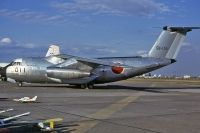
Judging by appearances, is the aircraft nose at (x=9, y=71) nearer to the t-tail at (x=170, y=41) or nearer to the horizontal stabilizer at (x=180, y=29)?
the t-tail at (x=170, y=41)

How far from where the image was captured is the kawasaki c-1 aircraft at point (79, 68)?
3500 centimetres

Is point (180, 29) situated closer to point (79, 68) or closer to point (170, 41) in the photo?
point (170, 41)

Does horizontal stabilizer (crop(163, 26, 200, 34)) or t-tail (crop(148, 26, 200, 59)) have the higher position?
horizontal stabilizer (crop(163, 26, 200, 34))

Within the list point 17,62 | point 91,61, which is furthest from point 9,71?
point 91,61

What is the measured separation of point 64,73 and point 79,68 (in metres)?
2.04

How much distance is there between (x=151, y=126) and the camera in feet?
39.1

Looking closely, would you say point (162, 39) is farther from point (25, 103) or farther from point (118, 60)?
point (25, 103)

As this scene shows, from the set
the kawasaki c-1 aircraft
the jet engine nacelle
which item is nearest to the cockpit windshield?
the kawasaki c-1 aircraft

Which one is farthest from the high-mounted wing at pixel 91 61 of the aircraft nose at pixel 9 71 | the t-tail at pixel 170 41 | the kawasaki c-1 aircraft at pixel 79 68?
the t-tail at pixel 170 41

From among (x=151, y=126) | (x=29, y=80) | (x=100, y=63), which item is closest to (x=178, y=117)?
(x=151, y=126)

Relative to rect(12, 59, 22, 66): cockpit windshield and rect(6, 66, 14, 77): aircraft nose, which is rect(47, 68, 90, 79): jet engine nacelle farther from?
rect(6, 66, 14, 77): aircraft nose

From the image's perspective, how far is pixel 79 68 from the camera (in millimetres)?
36094

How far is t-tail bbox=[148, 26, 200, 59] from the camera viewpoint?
126 feet

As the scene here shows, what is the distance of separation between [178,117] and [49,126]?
Result: 19.1 ft
